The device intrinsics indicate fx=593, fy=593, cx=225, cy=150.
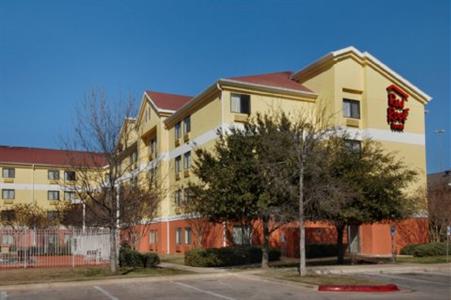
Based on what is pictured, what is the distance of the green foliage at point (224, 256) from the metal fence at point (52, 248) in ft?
14.7

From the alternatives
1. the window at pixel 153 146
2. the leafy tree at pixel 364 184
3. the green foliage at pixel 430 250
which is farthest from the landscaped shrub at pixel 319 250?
the window at pixel 153 146

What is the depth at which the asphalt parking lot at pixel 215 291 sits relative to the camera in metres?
16.3

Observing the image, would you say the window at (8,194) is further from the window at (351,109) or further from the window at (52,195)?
the window at (351,109)

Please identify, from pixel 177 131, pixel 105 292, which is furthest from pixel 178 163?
pixel 105 292

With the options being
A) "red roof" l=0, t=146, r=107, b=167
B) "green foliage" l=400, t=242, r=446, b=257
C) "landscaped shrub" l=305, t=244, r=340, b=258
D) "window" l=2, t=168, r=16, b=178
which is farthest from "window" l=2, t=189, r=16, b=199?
"green foliage" l=400, t=242, r=446, b=257

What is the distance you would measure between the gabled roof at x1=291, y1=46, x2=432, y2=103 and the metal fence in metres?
19.6

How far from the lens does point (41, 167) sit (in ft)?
262

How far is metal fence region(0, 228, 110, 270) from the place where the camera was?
29111 mm

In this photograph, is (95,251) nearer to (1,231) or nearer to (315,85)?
(1,231)

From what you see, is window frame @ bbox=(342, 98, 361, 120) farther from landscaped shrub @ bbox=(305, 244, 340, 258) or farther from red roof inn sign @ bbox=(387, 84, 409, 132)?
landscaped shrub @ bbox=(305, 244, 340, 258)

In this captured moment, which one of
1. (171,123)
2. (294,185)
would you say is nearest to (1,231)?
(294,185)

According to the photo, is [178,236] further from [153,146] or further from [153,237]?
[153,146]

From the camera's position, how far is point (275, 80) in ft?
139

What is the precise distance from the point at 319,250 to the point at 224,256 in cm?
733
